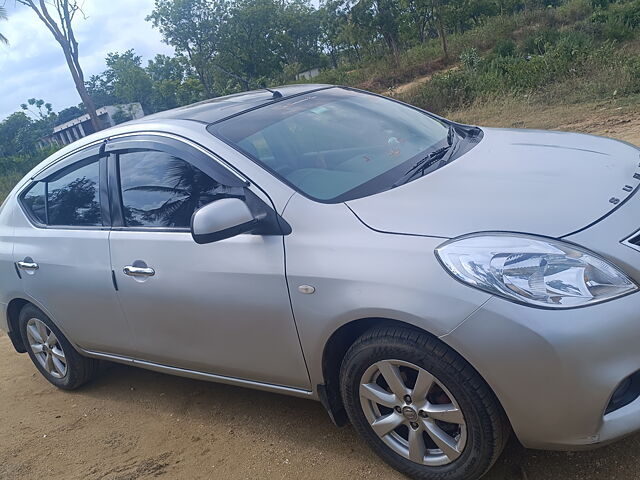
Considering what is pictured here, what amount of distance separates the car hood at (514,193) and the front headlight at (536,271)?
0.07 m

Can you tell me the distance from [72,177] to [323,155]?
1744 millimetres

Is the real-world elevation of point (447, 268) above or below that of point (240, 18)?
below

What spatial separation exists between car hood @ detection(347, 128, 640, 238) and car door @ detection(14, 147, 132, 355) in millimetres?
1673

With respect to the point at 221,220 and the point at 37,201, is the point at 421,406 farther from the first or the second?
the point at 37,201

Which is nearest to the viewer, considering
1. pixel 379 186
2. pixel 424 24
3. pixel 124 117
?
pixel 379 186

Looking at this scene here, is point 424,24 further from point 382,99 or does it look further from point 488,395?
point 488,395

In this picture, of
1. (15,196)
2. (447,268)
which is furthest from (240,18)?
(447,268)

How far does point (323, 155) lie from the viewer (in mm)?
3107

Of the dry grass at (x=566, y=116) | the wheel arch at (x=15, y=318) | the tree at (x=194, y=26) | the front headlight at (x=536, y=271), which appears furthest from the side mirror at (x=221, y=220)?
the tree at (x=194, y=26)

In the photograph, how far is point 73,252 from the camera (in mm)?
3621

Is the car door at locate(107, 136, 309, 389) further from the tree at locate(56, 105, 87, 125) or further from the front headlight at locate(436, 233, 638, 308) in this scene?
the tree at locate(56, 105, 87, 125)

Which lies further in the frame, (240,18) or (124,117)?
(124,117)

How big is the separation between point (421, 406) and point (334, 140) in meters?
1.53

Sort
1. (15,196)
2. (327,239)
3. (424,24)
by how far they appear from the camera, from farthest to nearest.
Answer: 1. (424,24)
2. (15,196)
3. (327,239)
